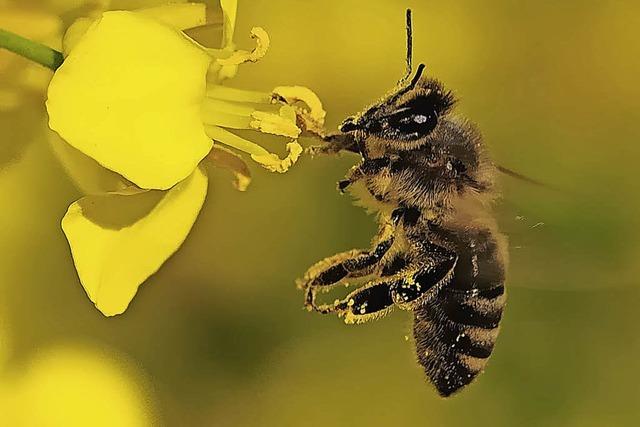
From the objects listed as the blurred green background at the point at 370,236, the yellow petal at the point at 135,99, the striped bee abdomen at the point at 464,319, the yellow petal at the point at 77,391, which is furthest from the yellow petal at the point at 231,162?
the blurred green background at the point at 370,236

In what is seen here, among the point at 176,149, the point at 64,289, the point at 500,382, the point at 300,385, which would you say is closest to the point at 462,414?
the point at 500,382

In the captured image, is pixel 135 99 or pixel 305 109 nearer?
pixel 135 99

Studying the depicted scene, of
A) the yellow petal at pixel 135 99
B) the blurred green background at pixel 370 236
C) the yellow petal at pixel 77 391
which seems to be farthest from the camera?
the blurred green background at pixel 370 236

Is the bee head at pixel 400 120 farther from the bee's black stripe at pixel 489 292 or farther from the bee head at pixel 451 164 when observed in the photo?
the bee's black stripe at pixel 489 292

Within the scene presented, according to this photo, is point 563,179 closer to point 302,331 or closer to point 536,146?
point 536,146

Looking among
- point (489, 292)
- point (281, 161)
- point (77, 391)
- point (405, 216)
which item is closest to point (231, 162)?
point (281, 161)

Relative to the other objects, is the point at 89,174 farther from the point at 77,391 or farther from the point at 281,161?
the point at 77,391

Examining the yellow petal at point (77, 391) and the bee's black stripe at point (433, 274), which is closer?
the bee's black stripe at point (433, 274)

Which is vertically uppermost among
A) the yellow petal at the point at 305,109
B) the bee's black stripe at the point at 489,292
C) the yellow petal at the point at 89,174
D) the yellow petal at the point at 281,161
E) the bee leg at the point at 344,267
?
the yellow petal at the point at 305,109
